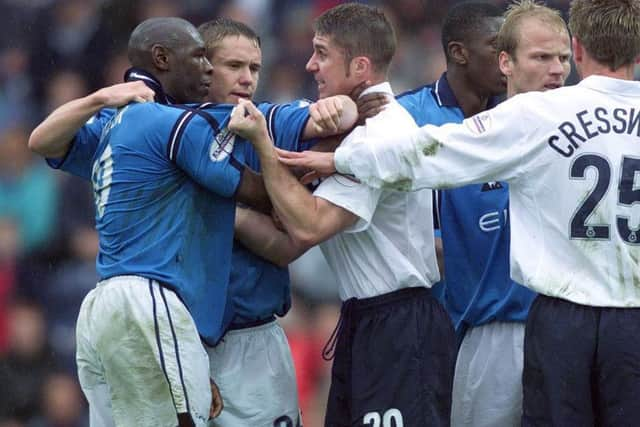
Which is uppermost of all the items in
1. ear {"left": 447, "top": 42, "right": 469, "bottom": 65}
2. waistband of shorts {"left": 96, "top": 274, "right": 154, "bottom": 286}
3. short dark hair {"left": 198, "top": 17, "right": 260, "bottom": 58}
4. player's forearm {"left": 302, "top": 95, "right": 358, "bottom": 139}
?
short dark hair {"left": 198, "top": 17, "right": 260, "bottom": 58}

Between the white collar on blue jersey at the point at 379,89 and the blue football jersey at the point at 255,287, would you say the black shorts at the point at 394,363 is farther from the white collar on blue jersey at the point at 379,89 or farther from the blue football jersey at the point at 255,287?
the white collar on blue jersey at the point at 379,89

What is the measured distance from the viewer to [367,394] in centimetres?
460

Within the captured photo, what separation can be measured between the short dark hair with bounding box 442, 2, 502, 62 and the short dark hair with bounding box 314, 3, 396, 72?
1.09 m

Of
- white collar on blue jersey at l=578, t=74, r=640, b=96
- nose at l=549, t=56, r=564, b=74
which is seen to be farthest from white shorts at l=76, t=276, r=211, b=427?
nose at l=549, t=56, r=564, b=74

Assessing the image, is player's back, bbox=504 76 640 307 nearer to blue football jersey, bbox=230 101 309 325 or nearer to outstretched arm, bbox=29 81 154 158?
blue football jersey, bbox=230 101 309 325

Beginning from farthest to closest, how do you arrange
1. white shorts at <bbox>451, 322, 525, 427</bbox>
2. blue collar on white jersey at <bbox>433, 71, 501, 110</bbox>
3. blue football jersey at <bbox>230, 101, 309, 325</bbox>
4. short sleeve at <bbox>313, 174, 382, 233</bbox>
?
blue collar on white jersey at <bbox>433, 71, 501, 110</bbox> → white shorts at <bbox>451, 322, 525, 427</bbox> → blue football jersey at <bbox>230, 101, 309, 325</bbox> → short sleeve at <bbox>313, 174, 382, 233</bbox>

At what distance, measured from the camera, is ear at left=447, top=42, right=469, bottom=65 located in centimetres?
582

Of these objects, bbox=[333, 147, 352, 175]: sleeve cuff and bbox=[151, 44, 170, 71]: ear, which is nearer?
bbox=[333, 147, 352, 175]: sleeve cuff

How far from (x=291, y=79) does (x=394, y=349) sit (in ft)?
12.6

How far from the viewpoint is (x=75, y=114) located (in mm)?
4641

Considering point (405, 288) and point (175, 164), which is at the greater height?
point (175, 164)

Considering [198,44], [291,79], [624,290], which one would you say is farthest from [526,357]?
[291,79]

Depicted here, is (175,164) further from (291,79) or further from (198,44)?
(291,79)

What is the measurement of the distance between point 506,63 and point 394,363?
1.49 m
